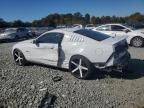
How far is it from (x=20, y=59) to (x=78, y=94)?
3.98 m

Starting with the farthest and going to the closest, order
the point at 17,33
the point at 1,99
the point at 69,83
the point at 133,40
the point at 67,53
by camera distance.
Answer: the point at 17,33 → the point at 133,40 → the point at 67,53 → the point at 69,83 → the point at 1,99

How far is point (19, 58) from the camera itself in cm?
902

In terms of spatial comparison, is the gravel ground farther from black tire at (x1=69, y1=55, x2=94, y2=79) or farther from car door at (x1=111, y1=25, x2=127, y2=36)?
car door at (x1=111, y1=25, x2=127, y2=36)

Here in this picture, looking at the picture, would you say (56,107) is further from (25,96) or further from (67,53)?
(67,53)

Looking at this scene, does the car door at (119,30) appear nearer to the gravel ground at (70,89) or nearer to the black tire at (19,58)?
the gravel ground at (70,89)

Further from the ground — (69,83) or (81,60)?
(81,60)

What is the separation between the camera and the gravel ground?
17.0 feet

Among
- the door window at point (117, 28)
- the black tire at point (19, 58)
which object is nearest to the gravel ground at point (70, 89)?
the black tire at point (19, 58)

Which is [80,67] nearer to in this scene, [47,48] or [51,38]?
[47,48]

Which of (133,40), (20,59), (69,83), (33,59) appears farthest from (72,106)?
(133,40)

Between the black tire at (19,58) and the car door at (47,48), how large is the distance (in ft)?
1.91

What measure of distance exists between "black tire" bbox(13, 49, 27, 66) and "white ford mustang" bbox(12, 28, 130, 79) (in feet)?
1.32

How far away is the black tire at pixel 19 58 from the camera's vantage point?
29.1 ft

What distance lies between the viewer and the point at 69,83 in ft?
21.7
